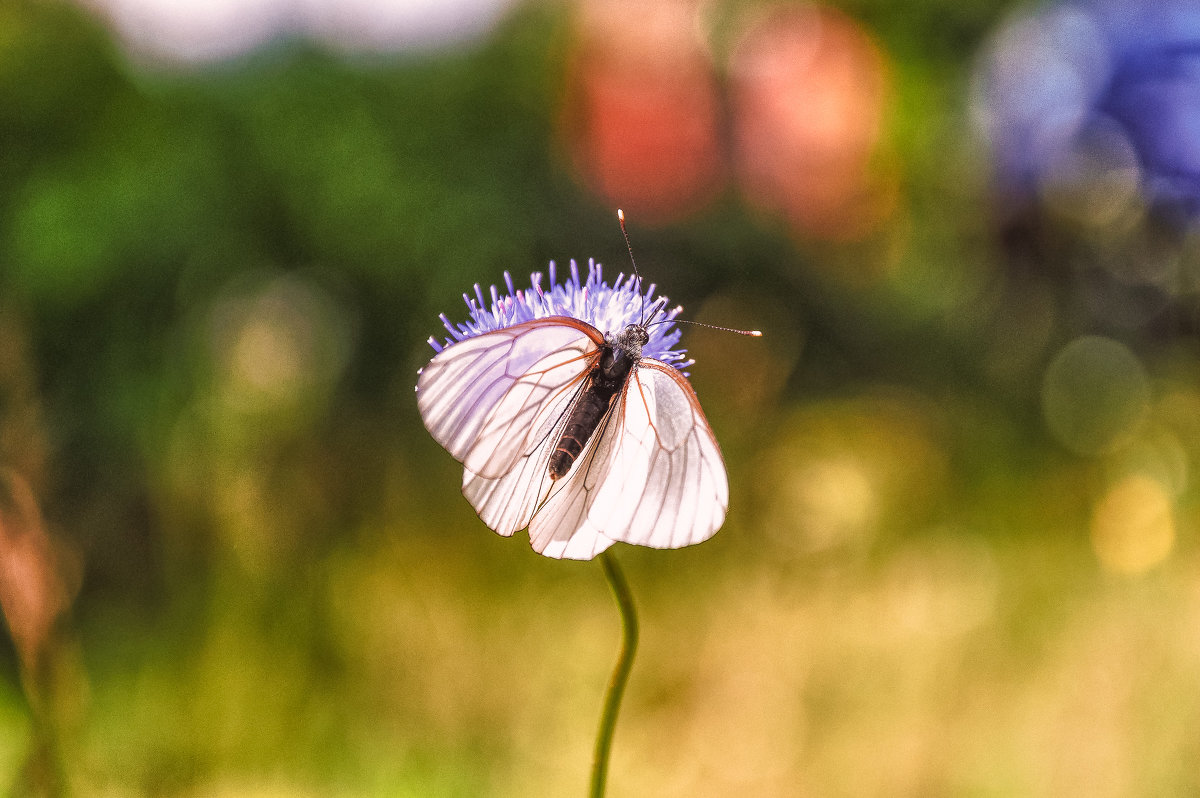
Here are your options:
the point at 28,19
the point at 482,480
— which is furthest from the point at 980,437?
the point at 28,19

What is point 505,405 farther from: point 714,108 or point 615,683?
point 714,108

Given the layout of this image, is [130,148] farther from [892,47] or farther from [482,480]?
[892,47]

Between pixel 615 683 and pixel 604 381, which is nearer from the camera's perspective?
pixel 615 683

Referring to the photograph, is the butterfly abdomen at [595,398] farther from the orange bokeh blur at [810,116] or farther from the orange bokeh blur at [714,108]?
the orange bokeh blur at [810,116]

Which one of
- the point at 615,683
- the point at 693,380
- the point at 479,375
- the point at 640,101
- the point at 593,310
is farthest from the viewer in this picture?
the point at 640,101

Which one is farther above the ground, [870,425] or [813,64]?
[813,64]

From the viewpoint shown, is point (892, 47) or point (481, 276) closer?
point (481, 276)

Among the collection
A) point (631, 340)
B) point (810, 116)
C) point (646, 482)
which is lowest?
point (646, 482)

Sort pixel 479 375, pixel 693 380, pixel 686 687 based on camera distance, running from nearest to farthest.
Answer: pixel 479 375 < pixel 686 687 < pixel 693 380

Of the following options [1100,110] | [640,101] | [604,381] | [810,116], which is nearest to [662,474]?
[604,381]

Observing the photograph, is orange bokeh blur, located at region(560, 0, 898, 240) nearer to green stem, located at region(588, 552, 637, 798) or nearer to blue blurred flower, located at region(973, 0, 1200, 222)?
blue blurred flower, located at region(973, 0, 1200, 222)
